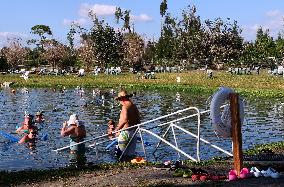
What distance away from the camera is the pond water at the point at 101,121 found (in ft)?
57.2

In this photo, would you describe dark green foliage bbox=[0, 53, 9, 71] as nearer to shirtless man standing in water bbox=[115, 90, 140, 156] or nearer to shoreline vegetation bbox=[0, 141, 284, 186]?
shirtless man standing in water bbox=[115, 90, 140, 156]

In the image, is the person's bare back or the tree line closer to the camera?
the person's bare back

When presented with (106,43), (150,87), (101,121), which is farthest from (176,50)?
(101,121)

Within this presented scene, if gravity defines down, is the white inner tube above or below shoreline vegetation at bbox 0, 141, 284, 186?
above

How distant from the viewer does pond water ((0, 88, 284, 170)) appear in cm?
1744

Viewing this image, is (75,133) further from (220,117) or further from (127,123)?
(220,117)

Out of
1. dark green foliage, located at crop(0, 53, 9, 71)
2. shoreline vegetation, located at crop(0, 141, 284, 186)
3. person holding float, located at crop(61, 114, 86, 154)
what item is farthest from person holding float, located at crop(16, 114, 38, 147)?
dark green foliage, located at crop(0, 53, 9, 71)

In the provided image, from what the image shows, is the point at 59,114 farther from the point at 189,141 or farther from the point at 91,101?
the point at 189,141

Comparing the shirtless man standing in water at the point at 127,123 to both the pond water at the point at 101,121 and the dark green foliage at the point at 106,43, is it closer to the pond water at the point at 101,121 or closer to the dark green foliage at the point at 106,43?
the pond water at the point at 101,121

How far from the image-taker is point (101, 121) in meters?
28.0

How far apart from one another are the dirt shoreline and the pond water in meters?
4.10

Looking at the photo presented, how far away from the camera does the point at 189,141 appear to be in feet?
66.5

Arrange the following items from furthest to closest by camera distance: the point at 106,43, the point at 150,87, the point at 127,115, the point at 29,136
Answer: the point at 106,43
the point at 150,87
the point at 29,136
the point at 127,115

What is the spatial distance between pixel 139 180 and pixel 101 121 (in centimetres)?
1706
